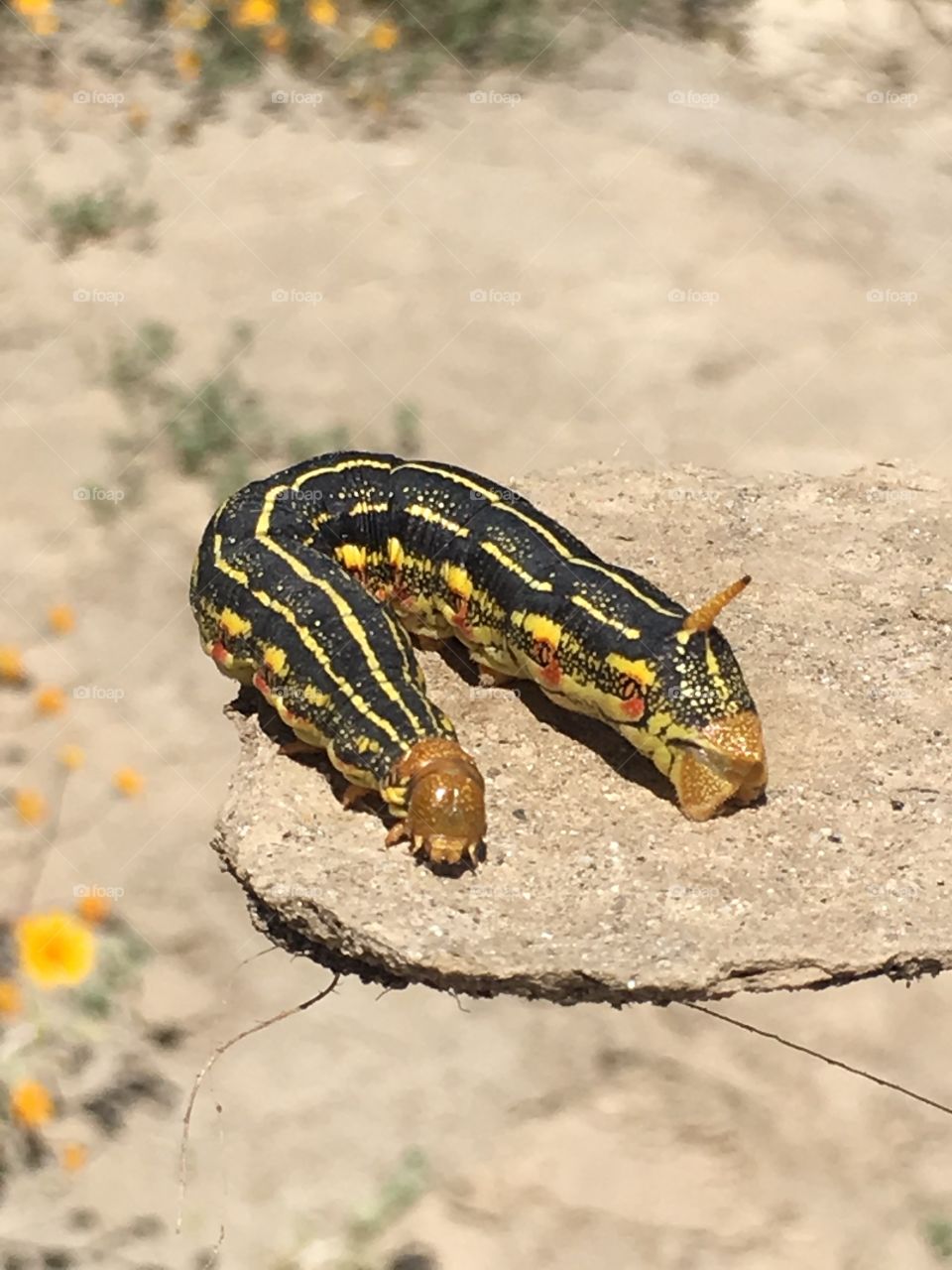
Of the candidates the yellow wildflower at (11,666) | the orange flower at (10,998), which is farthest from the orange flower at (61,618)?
the orange flower at (10,998)

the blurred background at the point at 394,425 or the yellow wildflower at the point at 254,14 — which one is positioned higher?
the yellow wildflower at the point at 254,14

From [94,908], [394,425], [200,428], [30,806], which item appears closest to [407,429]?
[394,425]

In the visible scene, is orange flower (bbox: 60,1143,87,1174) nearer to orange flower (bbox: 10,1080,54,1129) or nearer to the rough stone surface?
orange flower (bbox: 10,1080,54,1129)

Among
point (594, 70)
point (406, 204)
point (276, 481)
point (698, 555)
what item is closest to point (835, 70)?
point (594, 70)

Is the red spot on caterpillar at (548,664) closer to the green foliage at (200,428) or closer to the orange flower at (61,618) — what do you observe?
the orange flower at (61,618)

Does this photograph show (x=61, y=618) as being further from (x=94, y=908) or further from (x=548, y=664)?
(x=548, y=664)
